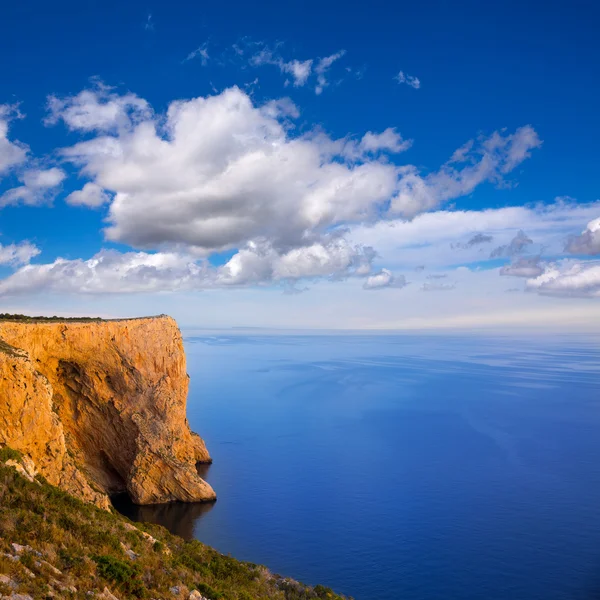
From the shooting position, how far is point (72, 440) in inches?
1479

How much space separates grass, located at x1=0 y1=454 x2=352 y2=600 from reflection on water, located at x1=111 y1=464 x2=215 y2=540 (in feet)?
42.1

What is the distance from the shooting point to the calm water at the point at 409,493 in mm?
32156

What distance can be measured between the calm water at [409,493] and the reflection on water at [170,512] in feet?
0.64

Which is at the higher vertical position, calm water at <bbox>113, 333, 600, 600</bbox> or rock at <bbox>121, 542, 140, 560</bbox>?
rock at <bbox>121, 542, 140, 560</bbox>

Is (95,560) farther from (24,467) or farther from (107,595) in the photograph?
(24,467)

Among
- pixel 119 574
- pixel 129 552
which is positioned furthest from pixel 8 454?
pixel 119 574

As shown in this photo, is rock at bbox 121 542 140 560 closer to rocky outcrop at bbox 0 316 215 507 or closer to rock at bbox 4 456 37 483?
rock at bbox 4 456 37 483

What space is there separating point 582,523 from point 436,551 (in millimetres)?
13866

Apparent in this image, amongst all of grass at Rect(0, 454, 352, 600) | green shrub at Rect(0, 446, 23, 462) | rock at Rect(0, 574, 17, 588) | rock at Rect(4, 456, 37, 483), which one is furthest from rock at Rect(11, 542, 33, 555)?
green shrub at Rect(0, 446, 23, 462)

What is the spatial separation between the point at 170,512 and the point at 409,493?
2259 centimetres

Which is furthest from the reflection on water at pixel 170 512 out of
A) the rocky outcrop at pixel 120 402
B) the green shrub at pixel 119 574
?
the green shrub at pixel 119 574

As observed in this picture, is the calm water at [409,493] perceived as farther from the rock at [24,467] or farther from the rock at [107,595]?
the rock at [107,595]

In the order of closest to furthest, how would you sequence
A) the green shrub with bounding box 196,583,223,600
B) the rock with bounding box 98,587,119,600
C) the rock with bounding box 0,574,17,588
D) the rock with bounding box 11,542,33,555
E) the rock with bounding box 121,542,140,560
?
the rock with bounding box 0,574,17,588 < the rock with bounding box 98,587,119,600 < the rock with bounding box 11,542,33,555 < the rock with bounding box 121,542,140,560 < the green shrub with bounding box 196,583,223,600

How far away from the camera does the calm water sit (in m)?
32.2
